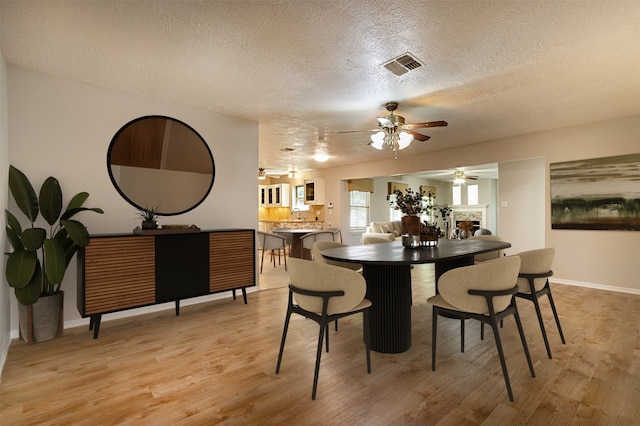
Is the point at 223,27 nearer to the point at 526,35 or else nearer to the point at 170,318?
the point at 526,35

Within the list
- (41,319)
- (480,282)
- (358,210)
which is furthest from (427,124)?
(358,210)

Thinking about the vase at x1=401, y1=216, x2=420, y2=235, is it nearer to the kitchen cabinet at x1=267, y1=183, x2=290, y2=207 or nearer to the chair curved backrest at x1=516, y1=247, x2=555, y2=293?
the chair curved backrest at x1=516, y1=247, x2=555, y2=293

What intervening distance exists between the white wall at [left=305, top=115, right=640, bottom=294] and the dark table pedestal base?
4.10 meters

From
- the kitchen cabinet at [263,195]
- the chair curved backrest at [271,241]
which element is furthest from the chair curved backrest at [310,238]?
the kitchen cabinet at [263,195]

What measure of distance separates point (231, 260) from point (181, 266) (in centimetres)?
61

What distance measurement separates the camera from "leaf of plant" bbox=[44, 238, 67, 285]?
104 inches

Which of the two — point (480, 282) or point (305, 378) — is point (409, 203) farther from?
point (305, 378)

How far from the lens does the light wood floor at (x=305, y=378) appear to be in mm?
1779

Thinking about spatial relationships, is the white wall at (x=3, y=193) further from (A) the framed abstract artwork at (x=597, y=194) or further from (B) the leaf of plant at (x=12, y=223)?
(A) the framed abstract artwork at (x=597, y=194)

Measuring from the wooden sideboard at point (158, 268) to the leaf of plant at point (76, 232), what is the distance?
0.33 ft

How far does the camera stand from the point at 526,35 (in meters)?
2.43

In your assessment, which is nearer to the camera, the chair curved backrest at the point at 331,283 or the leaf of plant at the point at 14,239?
the chair curved backrest at the point at 331,283

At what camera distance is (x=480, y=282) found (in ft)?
6.55

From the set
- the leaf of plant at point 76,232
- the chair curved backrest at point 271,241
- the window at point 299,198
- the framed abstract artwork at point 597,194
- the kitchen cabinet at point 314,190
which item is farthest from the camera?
the window at point 299,198
